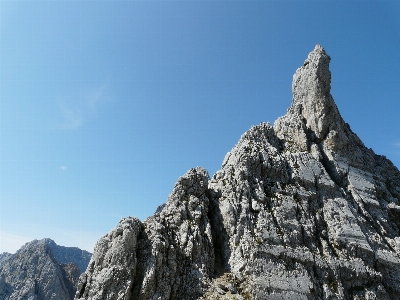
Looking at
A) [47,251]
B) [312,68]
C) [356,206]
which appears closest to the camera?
[356,206]

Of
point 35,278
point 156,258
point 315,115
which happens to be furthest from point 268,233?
point 35,278

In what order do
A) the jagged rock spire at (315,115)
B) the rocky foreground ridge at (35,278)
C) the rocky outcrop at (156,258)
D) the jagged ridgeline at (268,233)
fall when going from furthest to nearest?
the rocky foreground ridge at (35,278)
the jagged rock spire at (315,115)
the jagged ridgeline at (268,233)
the rocky outcrop at (156,258)

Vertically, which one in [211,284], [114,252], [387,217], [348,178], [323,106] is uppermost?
[323,106]

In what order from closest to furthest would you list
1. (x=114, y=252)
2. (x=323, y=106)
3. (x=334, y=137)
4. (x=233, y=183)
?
(x=114, y=252)
(x=233, y=183)
(x=334, y=137)
(x=323, y=106)

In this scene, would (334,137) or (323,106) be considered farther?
(323,106)

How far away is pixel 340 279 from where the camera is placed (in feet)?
136

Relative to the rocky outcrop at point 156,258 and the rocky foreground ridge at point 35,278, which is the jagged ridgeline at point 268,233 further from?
the rocky foreground ridge at point 35,278

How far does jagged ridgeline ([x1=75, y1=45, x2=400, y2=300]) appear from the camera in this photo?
3647 cm

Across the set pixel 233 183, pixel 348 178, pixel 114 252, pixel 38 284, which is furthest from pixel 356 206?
pixel 38 284

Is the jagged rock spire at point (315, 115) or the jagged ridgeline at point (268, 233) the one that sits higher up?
the jagged rock spire at point (315, 115)

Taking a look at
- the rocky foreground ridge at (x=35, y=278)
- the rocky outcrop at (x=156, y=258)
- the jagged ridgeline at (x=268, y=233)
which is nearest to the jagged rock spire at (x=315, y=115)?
the jagged ridgeline at (x=268, y=233)

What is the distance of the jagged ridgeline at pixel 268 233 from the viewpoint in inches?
1436

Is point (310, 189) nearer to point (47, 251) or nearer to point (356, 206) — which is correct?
point (356, 206)

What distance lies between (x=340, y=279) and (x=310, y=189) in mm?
14340
